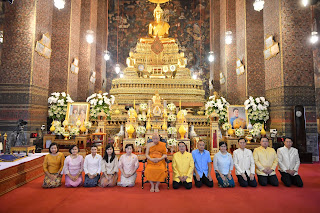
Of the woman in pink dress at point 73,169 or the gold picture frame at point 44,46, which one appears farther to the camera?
the gold picture frame at point 44,46

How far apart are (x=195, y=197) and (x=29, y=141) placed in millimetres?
5669

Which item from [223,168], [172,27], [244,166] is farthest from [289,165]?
[172,27]

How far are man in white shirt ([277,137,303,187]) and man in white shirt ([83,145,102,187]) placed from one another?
3.66 m

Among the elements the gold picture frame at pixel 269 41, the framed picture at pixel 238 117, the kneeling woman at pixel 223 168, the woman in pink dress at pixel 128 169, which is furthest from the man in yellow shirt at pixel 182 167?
the gold picture frame at pixel 269 41

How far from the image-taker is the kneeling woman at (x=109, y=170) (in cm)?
413

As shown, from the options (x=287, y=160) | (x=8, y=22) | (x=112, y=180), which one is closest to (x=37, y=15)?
(x=8, y=22)

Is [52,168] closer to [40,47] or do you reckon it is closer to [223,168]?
[223,168]

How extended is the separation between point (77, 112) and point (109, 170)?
451 cm

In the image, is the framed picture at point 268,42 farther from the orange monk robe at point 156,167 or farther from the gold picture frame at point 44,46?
the gold picture frame at point 44,46

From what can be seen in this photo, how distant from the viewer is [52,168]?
417cm

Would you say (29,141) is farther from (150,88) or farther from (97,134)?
(150,88)

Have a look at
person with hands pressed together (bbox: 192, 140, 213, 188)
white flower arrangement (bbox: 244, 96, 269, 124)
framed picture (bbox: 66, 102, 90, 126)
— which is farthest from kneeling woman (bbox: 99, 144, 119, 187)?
white flower arrangement (bbox: 244, 96, 269, 124)

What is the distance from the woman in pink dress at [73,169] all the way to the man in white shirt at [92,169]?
0.37ft

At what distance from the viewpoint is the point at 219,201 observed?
3.37m
